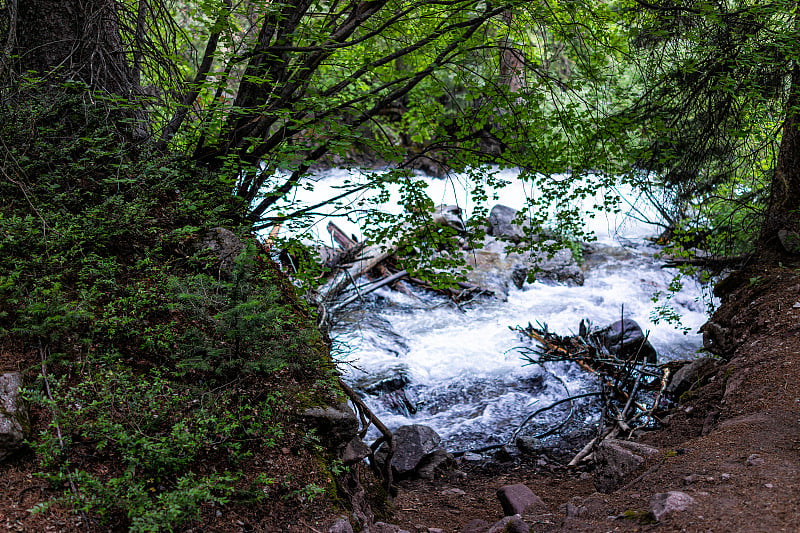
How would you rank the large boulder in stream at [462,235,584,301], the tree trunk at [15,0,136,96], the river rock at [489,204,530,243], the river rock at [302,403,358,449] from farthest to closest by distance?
the river rock at [489,204,530,243]
the large boulder in stream at [462,235,584,301]
the tree trunk at [15,0,136,96]
the river rock at [302,403,358,449]

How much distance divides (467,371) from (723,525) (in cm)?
602

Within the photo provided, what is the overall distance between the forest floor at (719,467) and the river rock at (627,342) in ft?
5.07

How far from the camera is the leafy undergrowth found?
268 cm

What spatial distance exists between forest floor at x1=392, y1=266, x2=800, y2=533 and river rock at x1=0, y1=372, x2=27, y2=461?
273cm

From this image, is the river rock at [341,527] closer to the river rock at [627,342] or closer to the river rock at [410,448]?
the river rock at [410,448]

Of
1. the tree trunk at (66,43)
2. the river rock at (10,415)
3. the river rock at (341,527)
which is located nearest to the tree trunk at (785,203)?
the river rock at (341,527)

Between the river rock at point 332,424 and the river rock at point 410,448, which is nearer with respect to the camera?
the river rock at point 332,424

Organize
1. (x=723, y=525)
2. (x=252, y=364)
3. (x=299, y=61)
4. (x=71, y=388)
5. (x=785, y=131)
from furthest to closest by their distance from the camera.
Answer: (x=785, y=131) < (x=299, y=61) < (x=252, y=364) < (x=71, y=388) < (x=723, y=525)

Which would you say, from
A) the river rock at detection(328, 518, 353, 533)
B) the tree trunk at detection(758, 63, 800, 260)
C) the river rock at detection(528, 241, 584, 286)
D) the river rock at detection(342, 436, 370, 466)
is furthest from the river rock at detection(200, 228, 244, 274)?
the river rock at detection(528, 241, 584, 286)

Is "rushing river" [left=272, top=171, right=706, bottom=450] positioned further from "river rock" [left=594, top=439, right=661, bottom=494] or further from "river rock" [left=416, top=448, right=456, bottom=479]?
"river rock" [left=594, top=439, right=661, bottom=494]

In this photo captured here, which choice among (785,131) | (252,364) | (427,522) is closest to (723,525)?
(427,522)

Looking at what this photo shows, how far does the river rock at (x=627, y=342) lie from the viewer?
7.95m

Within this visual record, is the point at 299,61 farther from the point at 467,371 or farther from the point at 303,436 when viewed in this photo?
the point at 467,371

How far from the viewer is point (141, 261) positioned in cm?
411
